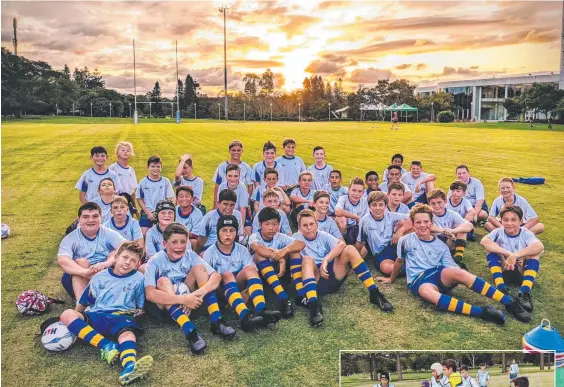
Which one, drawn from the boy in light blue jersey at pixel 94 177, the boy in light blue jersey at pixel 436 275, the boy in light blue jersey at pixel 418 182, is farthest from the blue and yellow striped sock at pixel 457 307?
the boy in light blue jersey at pixel 94 177

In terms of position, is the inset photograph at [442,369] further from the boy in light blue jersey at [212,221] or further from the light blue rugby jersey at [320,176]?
the light blue rugby jersey at [320,176]

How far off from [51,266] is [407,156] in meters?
9.39

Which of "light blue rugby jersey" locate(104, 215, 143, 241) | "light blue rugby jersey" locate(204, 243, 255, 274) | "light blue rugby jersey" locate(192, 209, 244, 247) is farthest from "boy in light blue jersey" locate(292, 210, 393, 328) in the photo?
"light blue rugby jersey" locate(104, 215, 143, 241)

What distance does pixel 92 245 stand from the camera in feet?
10.6

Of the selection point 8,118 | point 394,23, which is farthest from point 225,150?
point 394,23

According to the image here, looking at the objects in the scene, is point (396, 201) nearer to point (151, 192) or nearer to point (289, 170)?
point (289, 170)

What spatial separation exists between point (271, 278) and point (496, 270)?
1.60m

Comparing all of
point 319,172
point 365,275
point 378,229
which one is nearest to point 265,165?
point 319,172

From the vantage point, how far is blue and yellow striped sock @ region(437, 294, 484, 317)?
2940 mm

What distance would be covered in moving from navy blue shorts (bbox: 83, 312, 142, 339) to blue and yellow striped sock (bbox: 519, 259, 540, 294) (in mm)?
2454

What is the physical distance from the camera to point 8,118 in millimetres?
6020

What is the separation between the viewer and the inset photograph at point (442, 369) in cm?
227

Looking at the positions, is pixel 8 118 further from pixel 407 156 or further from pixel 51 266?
pixel 407 156

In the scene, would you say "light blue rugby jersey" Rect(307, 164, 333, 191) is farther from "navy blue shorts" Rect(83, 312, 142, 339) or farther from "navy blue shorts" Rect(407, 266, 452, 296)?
"navy blue shorts" Rect(83, 312, 142, 339)
